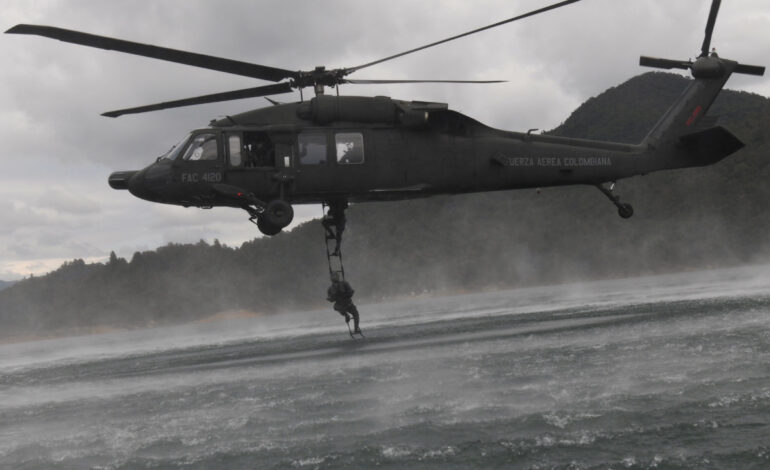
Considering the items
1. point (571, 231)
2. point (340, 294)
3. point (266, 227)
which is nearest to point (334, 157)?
point (266, 227)

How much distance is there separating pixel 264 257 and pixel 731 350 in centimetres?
18165

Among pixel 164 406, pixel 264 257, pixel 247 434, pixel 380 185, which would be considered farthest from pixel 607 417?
pixel 264 257

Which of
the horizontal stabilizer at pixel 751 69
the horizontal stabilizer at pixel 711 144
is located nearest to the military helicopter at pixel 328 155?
the horizontal stabilizer at pixel 711 144

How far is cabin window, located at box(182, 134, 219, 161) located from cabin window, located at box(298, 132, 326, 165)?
216 cm

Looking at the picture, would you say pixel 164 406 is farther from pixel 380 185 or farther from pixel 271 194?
pixel 380 185

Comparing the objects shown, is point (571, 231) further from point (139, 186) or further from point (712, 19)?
point (139, 186)

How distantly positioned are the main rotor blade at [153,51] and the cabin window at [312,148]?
177cm

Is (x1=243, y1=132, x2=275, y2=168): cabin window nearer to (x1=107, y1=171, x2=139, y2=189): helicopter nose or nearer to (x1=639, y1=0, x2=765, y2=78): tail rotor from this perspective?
(x1=107, y1=171, x2=139, y2=189): helicopter nose

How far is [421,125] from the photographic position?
20531mm

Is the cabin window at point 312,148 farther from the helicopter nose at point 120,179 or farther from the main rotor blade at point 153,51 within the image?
the helicopter nose at point 120,179

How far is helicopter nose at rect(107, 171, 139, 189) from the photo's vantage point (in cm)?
2086

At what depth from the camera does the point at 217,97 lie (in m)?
19.5

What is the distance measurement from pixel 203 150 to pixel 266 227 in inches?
99.0

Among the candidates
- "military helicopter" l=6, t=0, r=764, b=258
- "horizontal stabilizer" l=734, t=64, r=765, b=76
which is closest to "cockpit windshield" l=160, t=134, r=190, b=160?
"military helicopter" l=6, t=0, r=764, b=258
